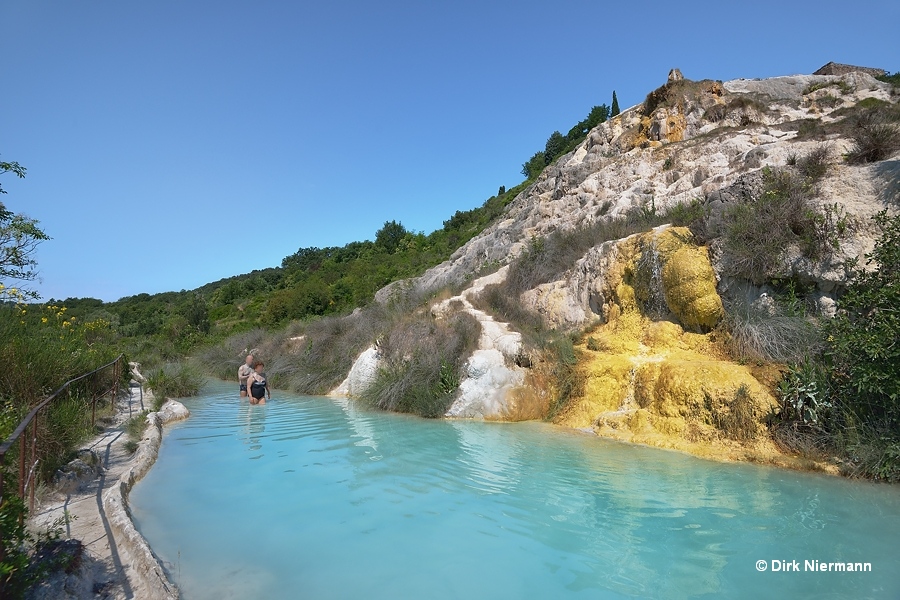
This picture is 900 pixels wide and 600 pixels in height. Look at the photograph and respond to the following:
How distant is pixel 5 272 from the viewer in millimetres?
7977

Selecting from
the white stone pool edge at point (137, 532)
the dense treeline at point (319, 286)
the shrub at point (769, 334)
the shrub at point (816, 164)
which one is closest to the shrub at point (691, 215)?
the shrub at point (816, 164)

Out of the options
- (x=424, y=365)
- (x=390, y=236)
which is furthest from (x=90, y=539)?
(x=390, y=236)

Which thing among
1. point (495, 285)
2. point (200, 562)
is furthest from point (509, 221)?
point (200, 562)

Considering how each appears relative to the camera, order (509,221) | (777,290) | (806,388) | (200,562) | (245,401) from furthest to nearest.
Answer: (509,221) < (245,401) < (777,290) < (806,388) < (200,562)

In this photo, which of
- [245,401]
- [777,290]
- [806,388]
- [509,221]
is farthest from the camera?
[509,221]

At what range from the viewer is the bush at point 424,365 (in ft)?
39.1

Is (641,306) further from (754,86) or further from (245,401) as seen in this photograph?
(754,86)

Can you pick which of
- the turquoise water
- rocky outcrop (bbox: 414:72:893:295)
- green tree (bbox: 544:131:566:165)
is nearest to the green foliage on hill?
green tree (bbox: 544:131:566:165)

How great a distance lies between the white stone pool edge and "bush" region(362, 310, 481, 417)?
5.32 m

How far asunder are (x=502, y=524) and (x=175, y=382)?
13619 mm

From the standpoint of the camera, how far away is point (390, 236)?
53812mm

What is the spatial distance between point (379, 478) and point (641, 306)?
7.69 m

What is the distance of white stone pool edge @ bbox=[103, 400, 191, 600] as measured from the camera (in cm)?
370

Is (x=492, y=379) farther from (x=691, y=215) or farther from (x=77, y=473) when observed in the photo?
(x=77, y=473)
